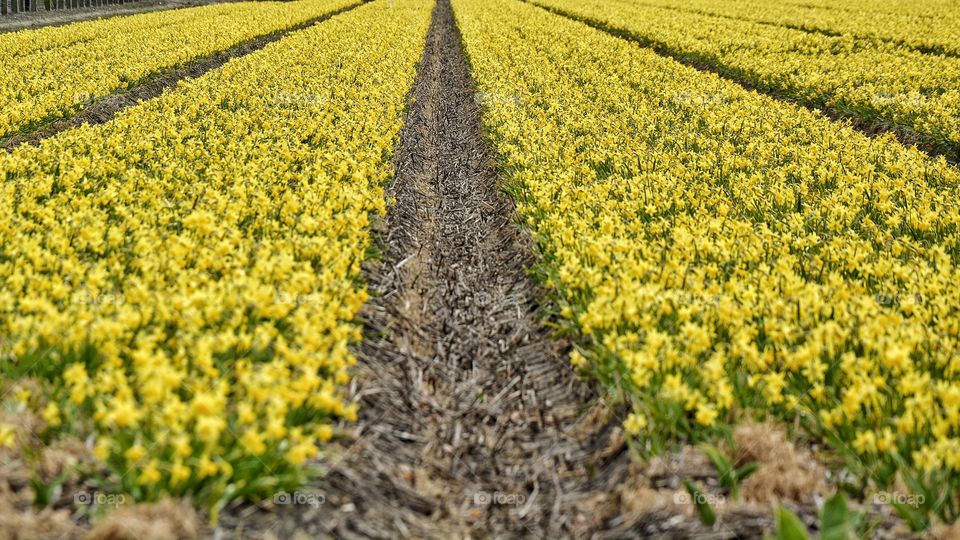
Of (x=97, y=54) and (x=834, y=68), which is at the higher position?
(x=834, y=68)

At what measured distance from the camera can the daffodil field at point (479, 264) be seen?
364 centimetres

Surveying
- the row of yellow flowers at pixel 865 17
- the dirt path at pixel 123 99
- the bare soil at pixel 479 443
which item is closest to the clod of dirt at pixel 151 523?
the bare soil at pixel 479 443

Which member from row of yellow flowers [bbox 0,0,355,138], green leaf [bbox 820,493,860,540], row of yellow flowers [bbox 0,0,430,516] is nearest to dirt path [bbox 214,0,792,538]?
row of yellow flowers [bbox 0,0,430,516]

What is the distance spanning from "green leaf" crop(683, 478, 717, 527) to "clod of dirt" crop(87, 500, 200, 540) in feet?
8.55

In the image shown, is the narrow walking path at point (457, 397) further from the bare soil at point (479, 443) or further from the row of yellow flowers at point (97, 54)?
the row of yellow flowers at point (97, 54)

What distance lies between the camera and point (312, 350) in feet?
14.2

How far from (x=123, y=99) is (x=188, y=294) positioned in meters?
13.2

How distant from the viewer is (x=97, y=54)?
19734mm

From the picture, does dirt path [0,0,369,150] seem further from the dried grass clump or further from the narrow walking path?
the dried grass clump

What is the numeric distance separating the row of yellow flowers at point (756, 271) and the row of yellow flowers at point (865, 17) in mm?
16159

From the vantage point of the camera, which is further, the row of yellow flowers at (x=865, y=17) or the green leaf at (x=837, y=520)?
the row of yellow flowers at (x=865, y=17)

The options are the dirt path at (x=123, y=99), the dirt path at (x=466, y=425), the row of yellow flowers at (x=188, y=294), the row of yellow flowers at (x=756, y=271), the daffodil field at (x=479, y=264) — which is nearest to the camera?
the row of yellow flowers at (x=188, y=294)

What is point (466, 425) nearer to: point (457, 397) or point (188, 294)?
point (457, 397)

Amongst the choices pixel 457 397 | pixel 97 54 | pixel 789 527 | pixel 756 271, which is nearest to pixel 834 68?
pixel 756 271
